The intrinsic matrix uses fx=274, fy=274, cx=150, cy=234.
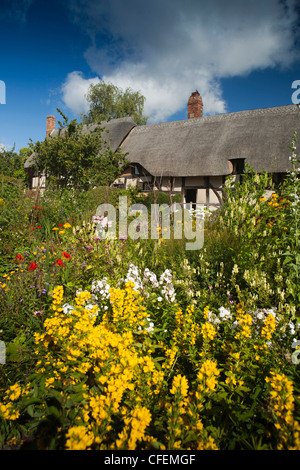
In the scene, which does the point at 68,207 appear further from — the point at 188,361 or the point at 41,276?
the point at 188,361

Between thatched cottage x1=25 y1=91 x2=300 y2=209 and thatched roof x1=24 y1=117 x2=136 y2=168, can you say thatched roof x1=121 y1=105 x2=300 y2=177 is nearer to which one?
thatched cottage x1=25 y1=91 x2=300 y2=209

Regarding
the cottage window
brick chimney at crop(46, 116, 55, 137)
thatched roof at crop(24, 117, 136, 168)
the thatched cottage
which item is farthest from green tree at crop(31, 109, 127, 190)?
brick chimney at crop(46, 116, 55, 137)

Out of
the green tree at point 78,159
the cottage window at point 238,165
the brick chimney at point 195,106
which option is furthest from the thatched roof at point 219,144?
the brick chimney at point 195,106

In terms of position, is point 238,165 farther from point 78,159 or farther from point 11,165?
point 11,165

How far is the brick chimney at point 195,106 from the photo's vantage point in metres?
17.8

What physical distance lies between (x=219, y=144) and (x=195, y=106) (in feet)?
20.5

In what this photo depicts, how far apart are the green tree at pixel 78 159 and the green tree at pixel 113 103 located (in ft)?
45.4

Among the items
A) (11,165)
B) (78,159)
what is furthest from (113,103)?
(78,159)

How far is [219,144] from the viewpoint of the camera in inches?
516

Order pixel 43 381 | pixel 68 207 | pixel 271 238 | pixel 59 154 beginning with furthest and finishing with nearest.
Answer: pixel 59 154, pixel 68 207, pixel 271 238, pixel 43 381

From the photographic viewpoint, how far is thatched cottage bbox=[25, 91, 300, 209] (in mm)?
11969
